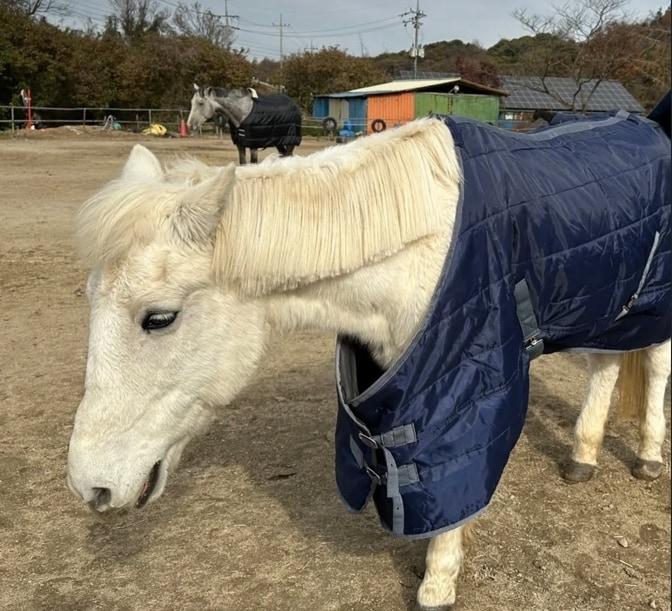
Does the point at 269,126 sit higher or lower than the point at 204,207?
lower

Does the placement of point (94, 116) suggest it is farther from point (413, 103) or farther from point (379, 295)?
point (379, 295)

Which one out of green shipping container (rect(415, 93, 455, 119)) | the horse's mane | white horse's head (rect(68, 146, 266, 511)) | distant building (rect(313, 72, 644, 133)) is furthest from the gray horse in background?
green shipping container (rect(415, 93, 455, 119))

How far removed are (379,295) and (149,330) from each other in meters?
0.67

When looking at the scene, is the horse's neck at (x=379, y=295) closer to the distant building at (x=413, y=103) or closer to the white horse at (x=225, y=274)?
the white horse at (x=225, y=274)

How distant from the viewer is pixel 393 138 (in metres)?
1.96

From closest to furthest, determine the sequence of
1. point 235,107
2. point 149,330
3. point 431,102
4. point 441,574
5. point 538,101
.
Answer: point 149,330, point 441,574, point 235,107, point 431,102, point 538,101

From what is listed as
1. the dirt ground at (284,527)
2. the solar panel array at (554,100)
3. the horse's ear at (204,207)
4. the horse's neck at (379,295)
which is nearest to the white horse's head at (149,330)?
the horse's ear at (204,207)

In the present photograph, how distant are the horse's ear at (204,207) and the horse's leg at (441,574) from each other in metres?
1.34

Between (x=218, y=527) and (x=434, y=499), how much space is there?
3.90ft

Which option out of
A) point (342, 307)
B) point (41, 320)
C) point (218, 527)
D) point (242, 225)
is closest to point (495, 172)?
point (342, 307)

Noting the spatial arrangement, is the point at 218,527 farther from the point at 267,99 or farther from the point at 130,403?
the point at 267,99

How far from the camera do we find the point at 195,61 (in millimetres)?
33500

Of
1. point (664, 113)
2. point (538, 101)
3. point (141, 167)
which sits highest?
point (538, 101)

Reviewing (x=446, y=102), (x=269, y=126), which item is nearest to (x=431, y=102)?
(x=446, y=102)
